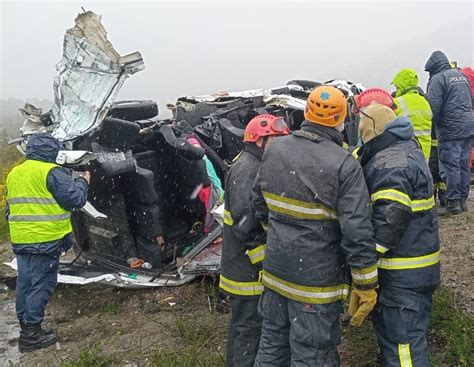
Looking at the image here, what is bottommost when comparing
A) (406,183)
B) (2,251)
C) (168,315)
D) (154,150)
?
(2,251)

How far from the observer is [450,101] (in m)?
5.51

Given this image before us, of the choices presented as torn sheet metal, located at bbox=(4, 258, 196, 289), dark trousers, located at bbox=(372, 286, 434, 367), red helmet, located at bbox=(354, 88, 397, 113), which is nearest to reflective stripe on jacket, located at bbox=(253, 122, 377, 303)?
dark trousers, located at bbox=(372, 286, 434, 367)

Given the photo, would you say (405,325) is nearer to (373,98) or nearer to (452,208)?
(373,98)

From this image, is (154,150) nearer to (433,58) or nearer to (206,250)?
(206,250)

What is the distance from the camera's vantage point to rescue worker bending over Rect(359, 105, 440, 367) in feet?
8.30

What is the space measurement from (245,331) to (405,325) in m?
0.96

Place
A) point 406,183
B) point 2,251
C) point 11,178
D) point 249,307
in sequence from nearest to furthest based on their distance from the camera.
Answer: point 406,183 → point 249,307 → point 11,178 → point 2,251

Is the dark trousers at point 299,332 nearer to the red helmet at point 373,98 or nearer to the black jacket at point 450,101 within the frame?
the red helmet at point 373,98

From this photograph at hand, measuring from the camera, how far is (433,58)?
225 inches

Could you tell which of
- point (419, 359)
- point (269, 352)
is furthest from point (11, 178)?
point (419, 359)

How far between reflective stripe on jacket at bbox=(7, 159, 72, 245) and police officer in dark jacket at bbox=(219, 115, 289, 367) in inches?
Answer: 64.2

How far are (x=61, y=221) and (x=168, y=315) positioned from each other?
1.19 meters

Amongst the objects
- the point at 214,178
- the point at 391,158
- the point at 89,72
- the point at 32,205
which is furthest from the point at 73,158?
the point at 391,158

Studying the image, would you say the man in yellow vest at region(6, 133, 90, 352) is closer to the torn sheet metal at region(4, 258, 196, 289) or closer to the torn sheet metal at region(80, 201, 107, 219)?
the torn sheet metal at region(80, 201, 107, 219)
